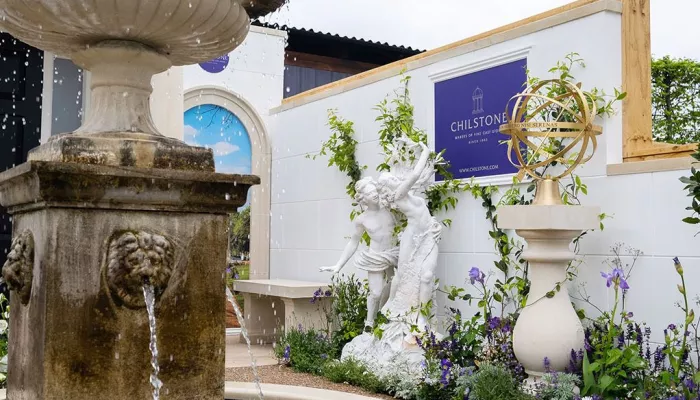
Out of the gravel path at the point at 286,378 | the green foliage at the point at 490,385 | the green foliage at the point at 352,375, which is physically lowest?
the gravel path at the point at 286,378

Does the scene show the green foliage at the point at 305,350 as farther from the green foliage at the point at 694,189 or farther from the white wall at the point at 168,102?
the green foliage at the point at 694,189

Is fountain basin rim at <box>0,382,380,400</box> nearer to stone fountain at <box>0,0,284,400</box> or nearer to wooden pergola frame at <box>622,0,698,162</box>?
stone fountain at <box>0,0,284,400</box>

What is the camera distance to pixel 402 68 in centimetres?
725

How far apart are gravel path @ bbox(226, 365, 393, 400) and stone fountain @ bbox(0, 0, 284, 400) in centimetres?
359

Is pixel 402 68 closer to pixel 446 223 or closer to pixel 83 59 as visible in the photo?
pixel 446 223

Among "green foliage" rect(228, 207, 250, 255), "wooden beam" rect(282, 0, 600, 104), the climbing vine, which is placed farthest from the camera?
"green foliage" rect(228, 207, 250, 255)

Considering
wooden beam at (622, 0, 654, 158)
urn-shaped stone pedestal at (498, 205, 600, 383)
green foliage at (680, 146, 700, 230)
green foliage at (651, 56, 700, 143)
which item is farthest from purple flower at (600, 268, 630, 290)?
green foliage at (651, 56, 700, 143)

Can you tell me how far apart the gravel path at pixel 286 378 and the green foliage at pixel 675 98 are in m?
8.31

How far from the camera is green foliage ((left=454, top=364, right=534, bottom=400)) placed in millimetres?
4880

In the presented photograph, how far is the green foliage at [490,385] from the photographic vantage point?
488cm

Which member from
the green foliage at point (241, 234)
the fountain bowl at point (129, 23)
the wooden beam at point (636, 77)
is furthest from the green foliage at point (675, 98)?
the fountain bowl at point (129, 23)

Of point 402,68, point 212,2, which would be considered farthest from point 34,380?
point 402,68

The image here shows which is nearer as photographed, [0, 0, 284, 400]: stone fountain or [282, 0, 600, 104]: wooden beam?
[0, 0, 284, 400]: stone fountain

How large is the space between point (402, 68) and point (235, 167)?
3001 mm
